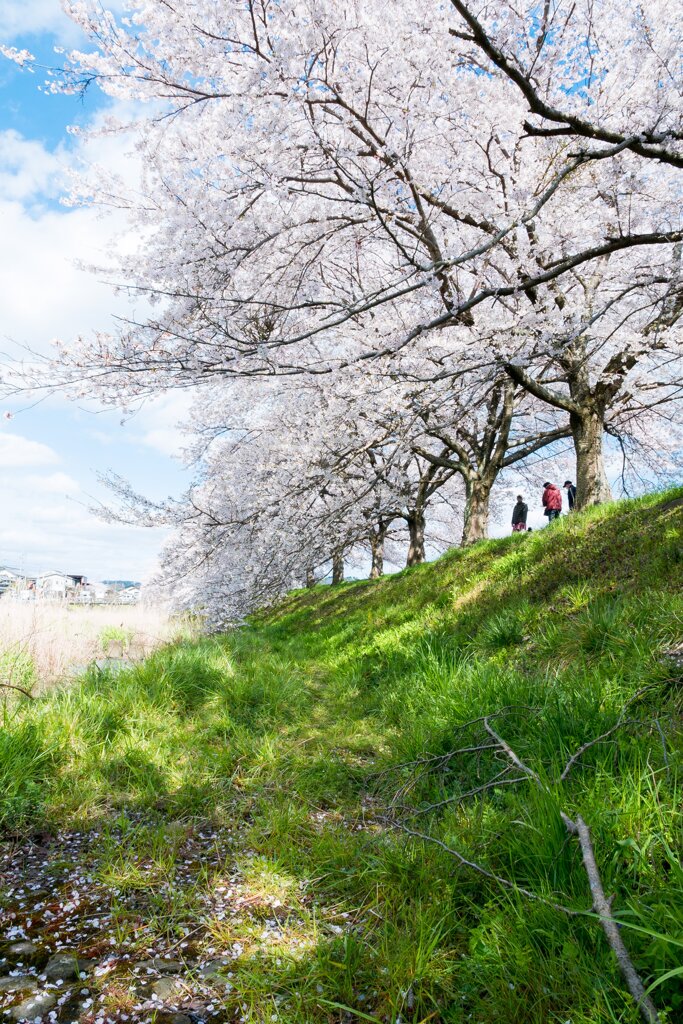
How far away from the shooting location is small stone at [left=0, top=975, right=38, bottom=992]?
1.97m

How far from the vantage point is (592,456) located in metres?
10.1

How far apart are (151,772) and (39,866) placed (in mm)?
927

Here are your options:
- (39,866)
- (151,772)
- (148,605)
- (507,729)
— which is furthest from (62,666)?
(148,605)

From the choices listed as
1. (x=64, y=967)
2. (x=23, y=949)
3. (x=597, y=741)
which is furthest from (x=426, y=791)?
(x=23, y=949)

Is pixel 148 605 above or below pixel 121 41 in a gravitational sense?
below

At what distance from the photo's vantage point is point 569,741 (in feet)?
9.55

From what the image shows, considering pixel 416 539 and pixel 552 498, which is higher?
pixel 552 498

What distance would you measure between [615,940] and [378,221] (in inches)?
274

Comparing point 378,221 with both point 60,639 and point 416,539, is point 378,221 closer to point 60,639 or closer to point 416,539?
point 60,639

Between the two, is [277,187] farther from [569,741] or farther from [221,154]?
[569,741]

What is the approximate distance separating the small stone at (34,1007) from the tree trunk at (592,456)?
9986mm

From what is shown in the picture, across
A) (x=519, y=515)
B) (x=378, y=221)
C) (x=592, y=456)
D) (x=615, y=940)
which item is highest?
(x=378, y=221)

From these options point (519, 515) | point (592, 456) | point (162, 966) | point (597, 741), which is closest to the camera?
point (162, 966)

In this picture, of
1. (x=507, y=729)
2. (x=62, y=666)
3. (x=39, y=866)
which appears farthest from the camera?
Answer: (x=62, y=666)
